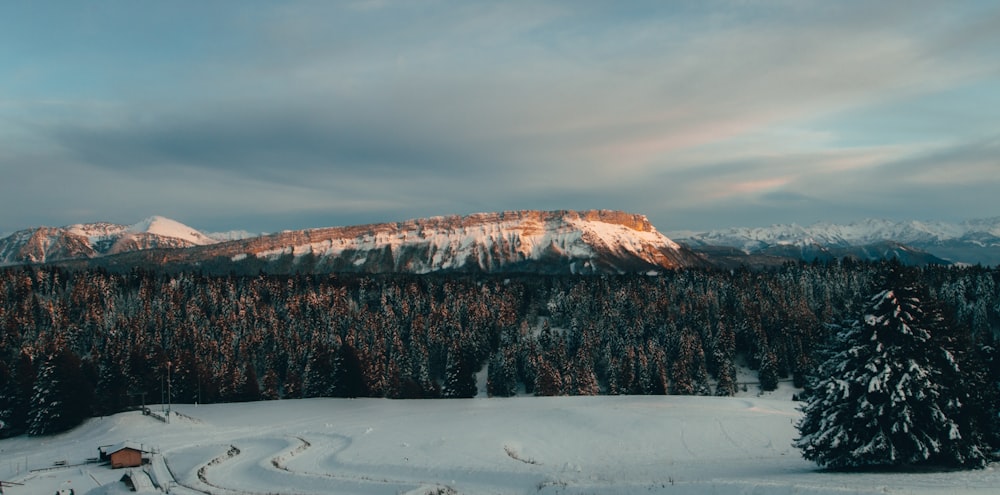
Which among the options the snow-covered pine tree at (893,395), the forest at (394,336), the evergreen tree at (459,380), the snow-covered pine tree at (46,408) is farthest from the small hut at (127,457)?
the evergreen tree at (459,380)

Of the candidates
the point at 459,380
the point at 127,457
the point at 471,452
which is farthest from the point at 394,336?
the point at 471,452

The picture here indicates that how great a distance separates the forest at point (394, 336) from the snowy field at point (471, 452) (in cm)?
1320

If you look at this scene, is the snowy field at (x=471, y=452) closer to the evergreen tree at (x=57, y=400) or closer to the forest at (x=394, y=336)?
the evergreen tree at (x=57, y=400)

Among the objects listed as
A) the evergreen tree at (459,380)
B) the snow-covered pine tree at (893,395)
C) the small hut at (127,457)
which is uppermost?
the snow-covered pine tree at (893,395)

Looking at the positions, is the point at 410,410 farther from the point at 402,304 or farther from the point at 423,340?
the point at 402,304

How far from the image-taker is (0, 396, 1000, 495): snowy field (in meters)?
33.4

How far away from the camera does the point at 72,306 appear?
14600 centimetres

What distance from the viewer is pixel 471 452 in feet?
176

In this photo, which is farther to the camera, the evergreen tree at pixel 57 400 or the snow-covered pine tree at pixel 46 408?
the evergreen tree at pixel 57 400

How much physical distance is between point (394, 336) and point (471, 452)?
77.2 meters


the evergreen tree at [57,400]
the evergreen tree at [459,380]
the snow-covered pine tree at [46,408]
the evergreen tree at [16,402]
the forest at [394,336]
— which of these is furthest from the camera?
the evergreen tree at [459,380]

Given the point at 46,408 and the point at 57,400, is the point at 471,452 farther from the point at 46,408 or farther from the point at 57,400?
the point at 46,408

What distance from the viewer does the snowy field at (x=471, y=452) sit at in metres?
33.4

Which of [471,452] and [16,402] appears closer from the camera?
[471,452]
